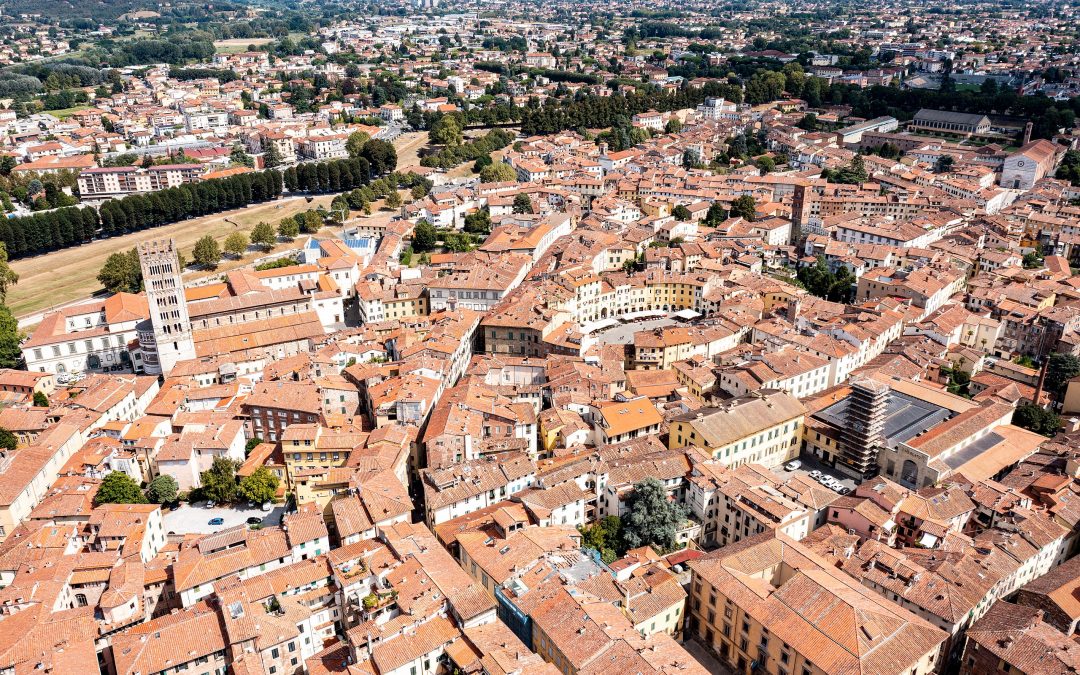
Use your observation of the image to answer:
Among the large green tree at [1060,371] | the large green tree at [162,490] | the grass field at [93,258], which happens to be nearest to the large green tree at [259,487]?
the large green tree at [162,490]

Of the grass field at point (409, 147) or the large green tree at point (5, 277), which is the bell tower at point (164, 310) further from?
the grass field at point (409, 147)

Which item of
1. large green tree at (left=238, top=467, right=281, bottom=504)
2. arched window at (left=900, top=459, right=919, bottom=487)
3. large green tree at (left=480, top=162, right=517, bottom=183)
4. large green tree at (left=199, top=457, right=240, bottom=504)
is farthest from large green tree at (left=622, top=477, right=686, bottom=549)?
large green tree at (left=480, top=162, right=517, bottom=183)

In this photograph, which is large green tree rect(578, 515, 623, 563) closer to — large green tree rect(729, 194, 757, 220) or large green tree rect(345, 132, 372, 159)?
large green tree rect(729, 194, 757, 220)

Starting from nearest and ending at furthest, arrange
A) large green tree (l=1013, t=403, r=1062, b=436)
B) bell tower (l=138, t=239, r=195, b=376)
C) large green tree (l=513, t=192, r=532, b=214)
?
large green tree (l=1013, t=403, r=1062, b=436) < bell tower (l=138, t=239, r=195, b=376) < large green tree (l=513, t=192, r=532, b=214)

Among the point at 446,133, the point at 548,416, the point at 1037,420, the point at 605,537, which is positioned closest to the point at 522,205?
the point at 446,133

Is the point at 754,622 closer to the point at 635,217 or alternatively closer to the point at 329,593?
the point at 329,593

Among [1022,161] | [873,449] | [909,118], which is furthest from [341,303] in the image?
[909,118]
